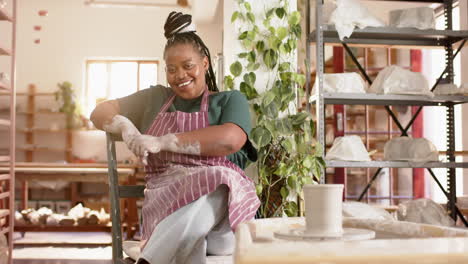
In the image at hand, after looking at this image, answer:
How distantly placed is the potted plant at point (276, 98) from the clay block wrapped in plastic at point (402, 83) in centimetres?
79

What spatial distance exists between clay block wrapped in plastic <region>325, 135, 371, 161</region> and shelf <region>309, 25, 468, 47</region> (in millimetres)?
626

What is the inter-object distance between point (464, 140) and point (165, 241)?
432cm

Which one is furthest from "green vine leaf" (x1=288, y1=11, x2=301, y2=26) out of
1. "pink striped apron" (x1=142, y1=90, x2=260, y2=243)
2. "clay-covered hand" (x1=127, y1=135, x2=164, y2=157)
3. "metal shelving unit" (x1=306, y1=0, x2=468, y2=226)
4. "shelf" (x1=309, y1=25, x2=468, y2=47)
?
"clay-covered hand" (x1=127, y1=135, x2=164, y2=157)

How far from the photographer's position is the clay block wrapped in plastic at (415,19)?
3.09 metres

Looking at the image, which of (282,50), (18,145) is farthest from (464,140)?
(18,145)

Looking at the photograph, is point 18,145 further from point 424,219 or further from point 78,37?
point 424,219

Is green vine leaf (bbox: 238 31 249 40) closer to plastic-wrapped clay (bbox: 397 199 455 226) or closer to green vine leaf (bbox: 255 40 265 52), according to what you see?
green vine leaf (bbox: 255 40 265 52)

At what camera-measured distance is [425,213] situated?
121 inches

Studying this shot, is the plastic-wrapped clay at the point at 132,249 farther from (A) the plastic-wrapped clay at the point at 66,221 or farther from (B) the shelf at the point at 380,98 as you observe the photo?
(A) the plastic-wrapped clay at the point at 66,221

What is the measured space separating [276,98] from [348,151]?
824mm

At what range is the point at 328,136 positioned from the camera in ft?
18.9

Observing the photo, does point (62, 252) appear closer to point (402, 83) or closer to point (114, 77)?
point (402, 83)

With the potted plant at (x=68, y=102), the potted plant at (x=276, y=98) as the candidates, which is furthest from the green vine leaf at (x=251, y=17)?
the potted plant at (x=68, y=102)

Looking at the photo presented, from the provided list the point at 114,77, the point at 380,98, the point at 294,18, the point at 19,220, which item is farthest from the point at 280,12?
the point at 114,77
